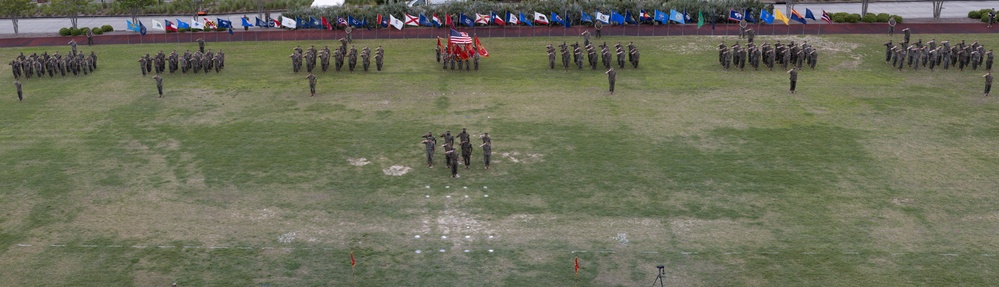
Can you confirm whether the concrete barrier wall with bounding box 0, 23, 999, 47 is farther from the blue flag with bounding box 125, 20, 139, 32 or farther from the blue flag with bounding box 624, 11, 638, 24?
the blue flag with bounding box 624, 11, 638, 24

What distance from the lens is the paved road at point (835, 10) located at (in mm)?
61156

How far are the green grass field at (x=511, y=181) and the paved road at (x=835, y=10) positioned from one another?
19.2m

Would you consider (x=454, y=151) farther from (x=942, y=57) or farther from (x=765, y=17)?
(x=765, y=17)

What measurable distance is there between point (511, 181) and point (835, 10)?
1752 inches

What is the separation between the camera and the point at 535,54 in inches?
1960

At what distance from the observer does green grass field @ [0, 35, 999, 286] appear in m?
22.3

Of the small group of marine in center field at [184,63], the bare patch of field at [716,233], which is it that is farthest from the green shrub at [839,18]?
the bare patch of field at [716,233]

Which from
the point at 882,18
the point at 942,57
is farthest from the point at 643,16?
the point at 942,57

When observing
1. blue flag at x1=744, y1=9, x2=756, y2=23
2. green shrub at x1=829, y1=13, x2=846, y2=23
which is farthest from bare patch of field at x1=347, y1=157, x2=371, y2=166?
green shrub at x1=829, y1=13, x2=846, y2=23

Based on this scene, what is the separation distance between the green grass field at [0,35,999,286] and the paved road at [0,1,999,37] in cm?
1916

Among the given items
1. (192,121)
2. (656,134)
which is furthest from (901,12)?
(192,121)

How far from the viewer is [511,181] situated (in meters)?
28.4

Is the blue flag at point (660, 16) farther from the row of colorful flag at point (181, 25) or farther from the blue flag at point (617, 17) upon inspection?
the row of colorful flag at point (181, 25)

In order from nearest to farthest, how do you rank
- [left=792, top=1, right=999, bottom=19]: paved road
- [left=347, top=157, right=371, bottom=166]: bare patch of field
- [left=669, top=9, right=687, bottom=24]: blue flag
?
[left=347, top=157, right=371, bottom=166]: bare patch of field → [left=669, top=9, right=687, bottom=24]: blue flag → [left=792, top=1, right=999, bottom=19]: paved road
